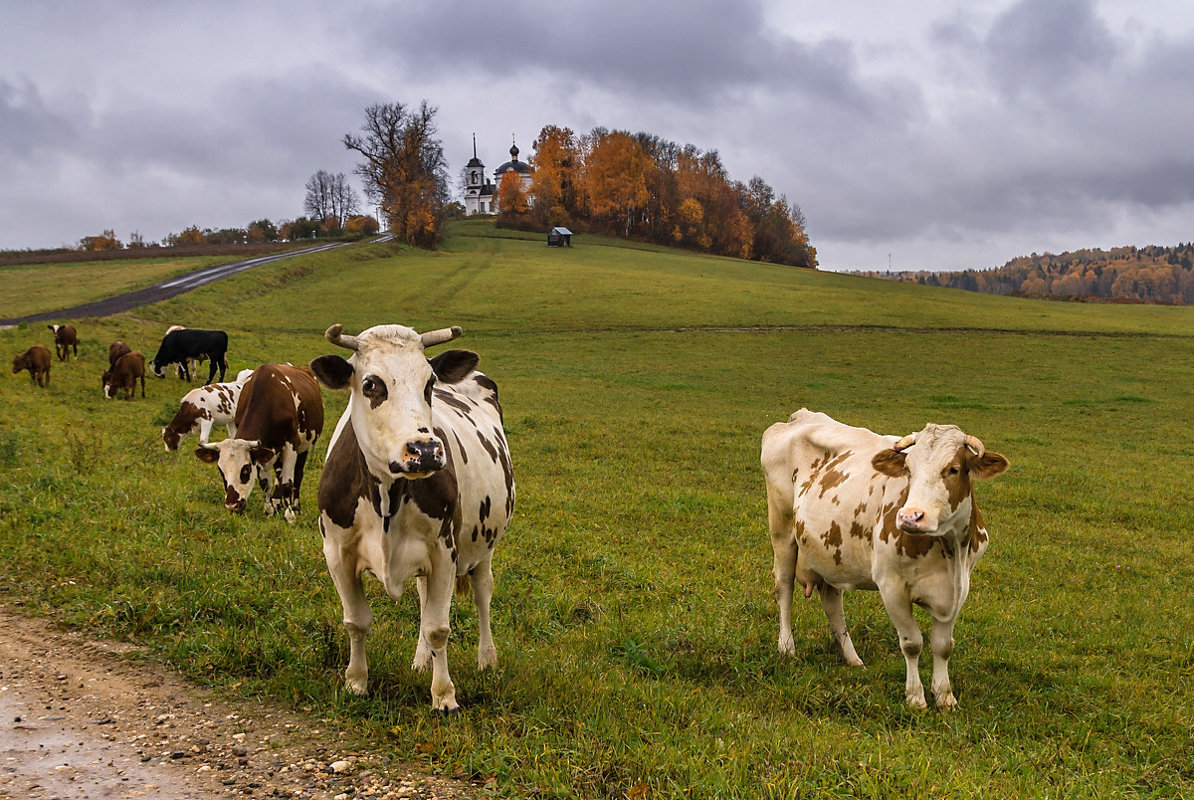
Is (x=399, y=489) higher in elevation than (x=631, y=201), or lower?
lower

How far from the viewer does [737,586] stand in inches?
364

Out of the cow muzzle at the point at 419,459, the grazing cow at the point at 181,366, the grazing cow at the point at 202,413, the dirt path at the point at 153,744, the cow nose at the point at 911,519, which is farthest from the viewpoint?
the grazing cow at the point at 181,366

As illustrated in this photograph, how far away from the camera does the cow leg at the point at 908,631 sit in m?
6.35

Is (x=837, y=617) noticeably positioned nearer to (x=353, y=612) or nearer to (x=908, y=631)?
(x=908, y=631)

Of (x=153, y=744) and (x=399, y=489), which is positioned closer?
(x=153, y=744)

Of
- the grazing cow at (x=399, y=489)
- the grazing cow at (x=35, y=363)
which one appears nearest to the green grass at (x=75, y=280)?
the grazing cow at (x=35, y=363)

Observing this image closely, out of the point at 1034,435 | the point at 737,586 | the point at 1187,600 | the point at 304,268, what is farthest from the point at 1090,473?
the point at 304,268

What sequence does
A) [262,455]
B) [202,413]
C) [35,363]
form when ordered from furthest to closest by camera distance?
[35,363]
[202,413]
[262,455]

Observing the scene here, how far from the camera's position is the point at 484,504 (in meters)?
5.98

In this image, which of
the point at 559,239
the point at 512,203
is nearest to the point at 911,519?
the point at 559,239

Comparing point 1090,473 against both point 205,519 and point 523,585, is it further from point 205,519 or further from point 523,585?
point 205,519

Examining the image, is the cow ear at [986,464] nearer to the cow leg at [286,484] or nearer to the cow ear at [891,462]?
the cow ear at [891,462]

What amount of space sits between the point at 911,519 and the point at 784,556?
2.19 meters

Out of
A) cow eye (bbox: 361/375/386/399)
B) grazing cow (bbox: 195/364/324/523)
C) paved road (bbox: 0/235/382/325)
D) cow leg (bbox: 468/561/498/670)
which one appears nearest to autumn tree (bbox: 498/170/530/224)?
paved road (bbox: 0/235/382/325)
